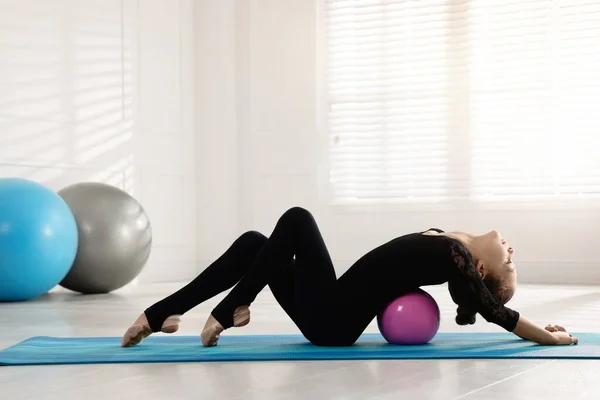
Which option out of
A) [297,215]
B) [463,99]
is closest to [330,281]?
[297,215]

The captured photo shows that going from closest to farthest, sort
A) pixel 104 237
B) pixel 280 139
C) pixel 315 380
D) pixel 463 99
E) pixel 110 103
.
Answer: pixel 315 380
pixel 104 237
pixel 110 103
pixel 463 99
pixel 280 139

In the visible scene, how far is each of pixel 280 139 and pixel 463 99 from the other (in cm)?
145

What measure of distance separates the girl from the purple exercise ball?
Result: 0.10ft

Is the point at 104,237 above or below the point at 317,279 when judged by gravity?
below

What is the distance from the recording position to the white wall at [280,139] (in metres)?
6.57

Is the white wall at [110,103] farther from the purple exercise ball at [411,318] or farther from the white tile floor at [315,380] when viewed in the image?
the purple exercise ball at [411,318]

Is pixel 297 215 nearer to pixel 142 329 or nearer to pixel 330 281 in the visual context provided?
pixel 330 281

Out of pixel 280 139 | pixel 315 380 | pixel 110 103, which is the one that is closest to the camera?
pixel 315 380

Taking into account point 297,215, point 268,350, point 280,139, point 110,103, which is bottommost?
point 268,350

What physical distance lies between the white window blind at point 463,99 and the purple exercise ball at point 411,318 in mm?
3776

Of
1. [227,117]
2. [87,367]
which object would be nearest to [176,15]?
[227,117]

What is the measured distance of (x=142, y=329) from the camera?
2.63 metres

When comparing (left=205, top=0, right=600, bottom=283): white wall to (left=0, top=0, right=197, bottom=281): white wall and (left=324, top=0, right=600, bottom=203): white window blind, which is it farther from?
(left=0, top=0, right=197, bottom=281): white wall

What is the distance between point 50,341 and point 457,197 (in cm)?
403
